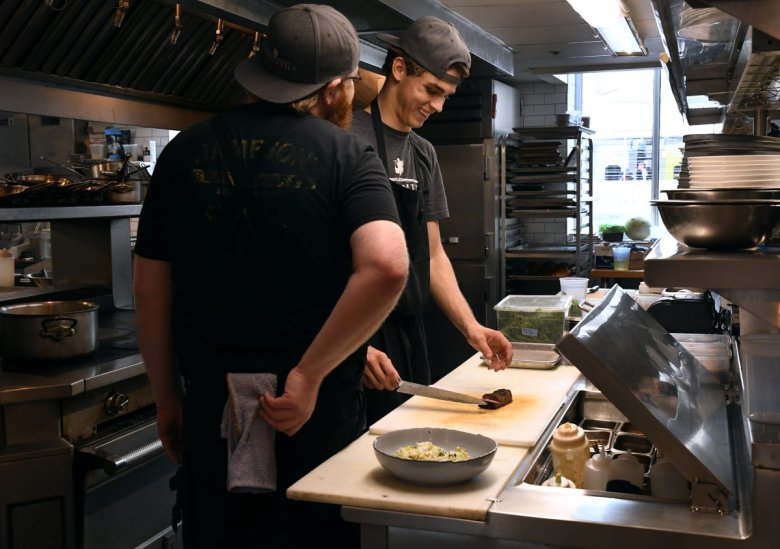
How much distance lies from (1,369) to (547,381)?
6.21 ft

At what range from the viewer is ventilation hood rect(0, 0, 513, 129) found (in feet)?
10.8

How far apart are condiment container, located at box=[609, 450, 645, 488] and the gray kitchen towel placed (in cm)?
78

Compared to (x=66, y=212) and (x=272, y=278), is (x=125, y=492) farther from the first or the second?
(x=272, y=278)

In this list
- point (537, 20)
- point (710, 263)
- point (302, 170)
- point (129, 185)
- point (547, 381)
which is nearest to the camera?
point (710, 263)

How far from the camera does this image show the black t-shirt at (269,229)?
194 centimetres

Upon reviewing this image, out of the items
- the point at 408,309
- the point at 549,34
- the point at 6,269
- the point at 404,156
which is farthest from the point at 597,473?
the point at 549,34

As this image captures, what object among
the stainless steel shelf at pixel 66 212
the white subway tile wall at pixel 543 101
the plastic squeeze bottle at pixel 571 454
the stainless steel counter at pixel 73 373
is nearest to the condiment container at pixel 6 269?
the stainless steel shelf at pixel 66 212

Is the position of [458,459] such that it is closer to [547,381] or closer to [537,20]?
[547,381]

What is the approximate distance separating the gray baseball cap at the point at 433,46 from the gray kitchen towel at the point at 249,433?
1.52m

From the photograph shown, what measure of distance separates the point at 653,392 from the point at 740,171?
0.47 meters

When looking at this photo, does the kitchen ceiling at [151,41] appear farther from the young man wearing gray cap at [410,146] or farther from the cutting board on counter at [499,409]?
the cutting board on counter at [499,409]

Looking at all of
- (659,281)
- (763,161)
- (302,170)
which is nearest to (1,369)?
(302,170)

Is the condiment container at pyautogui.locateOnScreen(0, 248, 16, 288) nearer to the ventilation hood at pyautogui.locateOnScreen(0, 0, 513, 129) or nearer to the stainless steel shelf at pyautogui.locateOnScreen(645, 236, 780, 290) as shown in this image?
the ventilation hood at pyautogui.locateOnScreen(0, 0, 513, 129)

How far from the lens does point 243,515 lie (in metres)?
2.03
